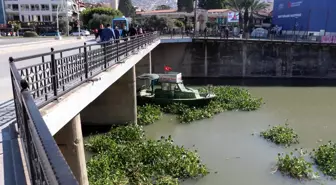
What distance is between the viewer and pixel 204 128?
58.5 feet

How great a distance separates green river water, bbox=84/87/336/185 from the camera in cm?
1192

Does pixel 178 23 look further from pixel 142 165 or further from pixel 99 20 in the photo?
pixel 142 165

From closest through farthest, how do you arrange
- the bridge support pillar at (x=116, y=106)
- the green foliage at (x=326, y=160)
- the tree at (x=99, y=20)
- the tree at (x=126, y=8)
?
1. the green foliage at (x=326, y=160)
2. the bridge support pillar at (x=116, y=106)
3. the tree at (x=99, y=20)
4. the tree at (x=126, y=8)

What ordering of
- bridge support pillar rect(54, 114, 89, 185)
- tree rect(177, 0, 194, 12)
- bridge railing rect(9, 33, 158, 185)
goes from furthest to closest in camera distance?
tree rect(177, 0, 194, 12), bridge support pillar rect(54, 114, 89, 185), bridge railing rect(9, 33, 158, 185)

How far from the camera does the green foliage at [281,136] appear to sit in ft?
50.2

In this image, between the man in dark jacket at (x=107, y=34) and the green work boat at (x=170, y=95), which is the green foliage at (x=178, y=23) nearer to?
the green work boat at (x=170, y=95)

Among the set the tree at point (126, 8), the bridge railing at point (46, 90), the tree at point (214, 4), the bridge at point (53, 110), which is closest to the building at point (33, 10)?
the tree at point (126, 8)

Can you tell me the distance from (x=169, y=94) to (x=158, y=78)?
1285 millimetres

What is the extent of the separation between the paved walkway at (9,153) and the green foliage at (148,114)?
1252 cm

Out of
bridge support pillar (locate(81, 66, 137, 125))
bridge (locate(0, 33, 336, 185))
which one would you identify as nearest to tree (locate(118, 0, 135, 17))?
bridge support pillar (locate(81, 66, 137, 125))

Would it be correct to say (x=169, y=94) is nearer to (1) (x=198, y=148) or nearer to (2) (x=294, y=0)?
(1) (x=198, y=148)

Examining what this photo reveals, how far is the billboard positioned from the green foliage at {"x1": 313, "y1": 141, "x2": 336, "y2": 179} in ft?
89.0

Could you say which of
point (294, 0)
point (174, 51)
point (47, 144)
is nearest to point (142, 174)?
point (47, 144)

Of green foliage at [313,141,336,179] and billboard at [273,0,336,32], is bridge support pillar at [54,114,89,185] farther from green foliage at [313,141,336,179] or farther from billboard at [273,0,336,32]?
billboard at [273,0,336,32]
